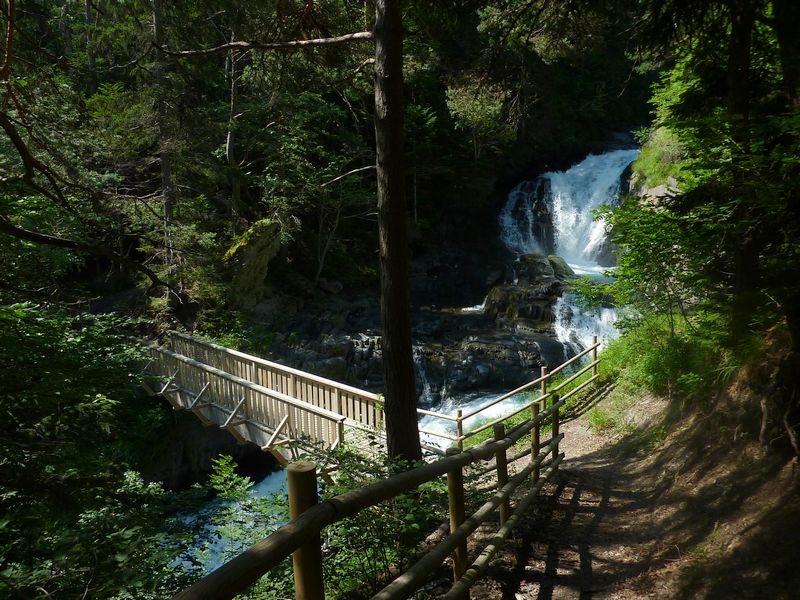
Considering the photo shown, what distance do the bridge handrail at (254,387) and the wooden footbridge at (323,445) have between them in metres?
0.02

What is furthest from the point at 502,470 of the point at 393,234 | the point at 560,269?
the point at 560,269

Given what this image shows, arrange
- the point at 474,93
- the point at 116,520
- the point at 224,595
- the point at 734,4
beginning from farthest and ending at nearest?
the point at 474,93 → the point at 734,4 → the point at 116,520 → the point at 224,595

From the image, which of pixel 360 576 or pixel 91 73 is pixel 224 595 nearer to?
pixel 360 576

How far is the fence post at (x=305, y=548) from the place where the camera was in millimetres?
2061

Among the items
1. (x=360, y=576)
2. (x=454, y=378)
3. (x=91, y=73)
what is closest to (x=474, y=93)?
(x=91, y=73)

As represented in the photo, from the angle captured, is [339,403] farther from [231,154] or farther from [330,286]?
[330,286]

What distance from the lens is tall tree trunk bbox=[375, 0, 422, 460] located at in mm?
5559

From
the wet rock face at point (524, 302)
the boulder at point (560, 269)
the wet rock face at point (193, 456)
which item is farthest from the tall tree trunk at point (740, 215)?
the boulder at point (560, 269)

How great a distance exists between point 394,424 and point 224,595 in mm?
Result: 4400

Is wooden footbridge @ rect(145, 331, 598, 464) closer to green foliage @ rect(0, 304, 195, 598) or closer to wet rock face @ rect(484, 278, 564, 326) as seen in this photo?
green foliage @ rect(0, 304, 195, 598)

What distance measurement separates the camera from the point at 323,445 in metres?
5.34

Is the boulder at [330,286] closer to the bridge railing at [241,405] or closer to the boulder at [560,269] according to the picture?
the boulder at [560,269]

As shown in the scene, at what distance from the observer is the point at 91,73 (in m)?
6.18

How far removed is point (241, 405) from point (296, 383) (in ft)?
4.55
